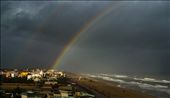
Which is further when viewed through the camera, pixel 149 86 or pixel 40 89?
pixel 149 86

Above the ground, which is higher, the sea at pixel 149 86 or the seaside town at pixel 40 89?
the seaside town at pixel 40 89

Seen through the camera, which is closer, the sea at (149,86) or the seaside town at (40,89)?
the seaside town at (40,89)

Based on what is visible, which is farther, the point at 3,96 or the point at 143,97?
the point at 143,97

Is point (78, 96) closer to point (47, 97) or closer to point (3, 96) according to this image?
point (47, 97)

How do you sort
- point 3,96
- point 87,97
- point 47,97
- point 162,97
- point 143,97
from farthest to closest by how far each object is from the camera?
point 162,97 < point 143,97 < point 87,97 < point 47,97 < point 3,96

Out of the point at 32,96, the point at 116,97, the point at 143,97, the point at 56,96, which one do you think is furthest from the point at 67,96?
the point at 143,97

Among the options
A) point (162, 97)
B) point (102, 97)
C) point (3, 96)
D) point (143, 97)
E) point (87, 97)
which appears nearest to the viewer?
point (3, 96)

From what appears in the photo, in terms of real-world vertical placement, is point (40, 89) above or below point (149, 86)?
above

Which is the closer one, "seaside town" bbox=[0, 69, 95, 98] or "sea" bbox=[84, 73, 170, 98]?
"seaside town" bbox=[0, 69, 95, 98]

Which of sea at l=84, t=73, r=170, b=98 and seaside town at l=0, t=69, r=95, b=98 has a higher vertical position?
seaside town at l=0, t=69, r=95, b=98
